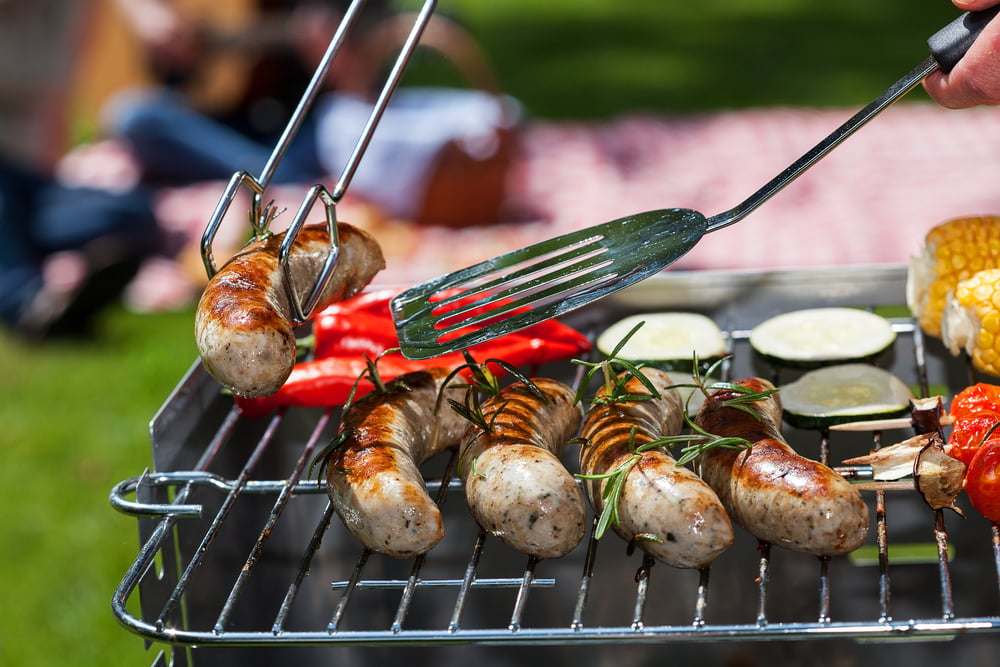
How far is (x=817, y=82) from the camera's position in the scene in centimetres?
916

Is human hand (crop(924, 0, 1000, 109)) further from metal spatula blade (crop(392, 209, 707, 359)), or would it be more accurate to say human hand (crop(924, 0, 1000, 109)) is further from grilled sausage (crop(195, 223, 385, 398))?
grilled sausage (crop(195, 223, 385, 398))

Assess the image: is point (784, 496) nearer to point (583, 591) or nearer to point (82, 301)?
point (583, 591)

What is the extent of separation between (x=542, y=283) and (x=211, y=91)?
6172mm

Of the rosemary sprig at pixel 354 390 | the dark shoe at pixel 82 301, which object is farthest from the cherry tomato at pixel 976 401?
the dark shoe at pixel 82 301

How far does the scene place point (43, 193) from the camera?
6055mm

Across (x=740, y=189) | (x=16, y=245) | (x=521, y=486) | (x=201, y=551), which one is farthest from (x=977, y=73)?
(x=16, y=245)

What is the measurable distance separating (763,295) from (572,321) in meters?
0.47

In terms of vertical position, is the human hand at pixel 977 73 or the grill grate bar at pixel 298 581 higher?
the human hand at pixel 977 73

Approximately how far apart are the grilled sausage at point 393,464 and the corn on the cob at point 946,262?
110 cm

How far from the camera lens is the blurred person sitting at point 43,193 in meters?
5.69

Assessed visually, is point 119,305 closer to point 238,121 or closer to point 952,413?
point 238,121

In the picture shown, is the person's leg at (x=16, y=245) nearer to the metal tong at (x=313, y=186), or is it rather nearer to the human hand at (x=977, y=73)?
the metal tong at (x=313, y=186)

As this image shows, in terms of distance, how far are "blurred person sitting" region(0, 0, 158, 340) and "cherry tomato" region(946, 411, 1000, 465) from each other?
14.5 feet

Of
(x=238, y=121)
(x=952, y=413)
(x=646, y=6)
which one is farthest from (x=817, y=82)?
(x=952, y=413)
